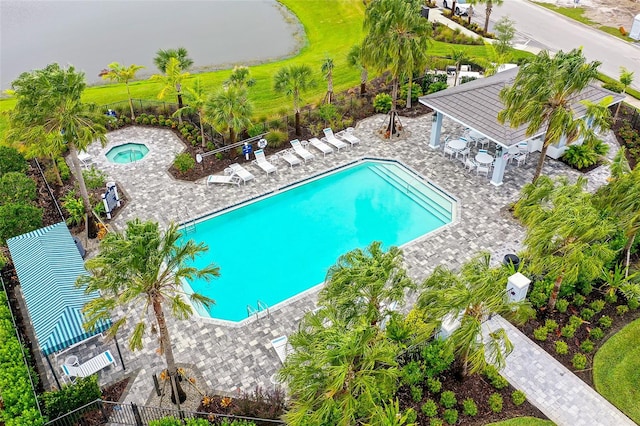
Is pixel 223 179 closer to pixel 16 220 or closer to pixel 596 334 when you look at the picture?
pixel 16 220

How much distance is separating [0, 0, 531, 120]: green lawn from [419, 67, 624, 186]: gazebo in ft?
30.3

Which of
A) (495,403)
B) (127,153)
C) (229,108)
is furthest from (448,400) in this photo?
(127,153)

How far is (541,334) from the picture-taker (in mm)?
18562

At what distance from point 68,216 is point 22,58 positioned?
2563cm

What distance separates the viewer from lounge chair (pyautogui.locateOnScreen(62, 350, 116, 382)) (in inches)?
670

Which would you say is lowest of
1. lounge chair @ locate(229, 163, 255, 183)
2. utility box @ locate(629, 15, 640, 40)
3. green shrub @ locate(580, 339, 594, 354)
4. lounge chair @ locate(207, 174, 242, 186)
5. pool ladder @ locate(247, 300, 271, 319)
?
pool ladder @ locate(247, 300, 271, 319)

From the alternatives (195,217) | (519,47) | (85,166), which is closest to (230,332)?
(195,217)

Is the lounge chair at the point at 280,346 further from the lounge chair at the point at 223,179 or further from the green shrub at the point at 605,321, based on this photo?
the green shrub at the point at 605,321

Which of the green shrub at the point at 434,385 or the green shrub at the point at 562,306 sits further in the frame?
the green shrub at the point at 562,306

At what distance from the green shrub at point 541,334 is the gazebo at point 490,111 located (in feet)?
29.3

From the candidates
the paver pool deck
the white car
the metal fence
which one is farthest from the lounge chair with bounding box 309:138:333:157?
the white car

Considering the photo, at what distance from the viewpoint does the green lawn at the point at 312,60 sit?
34.6 m

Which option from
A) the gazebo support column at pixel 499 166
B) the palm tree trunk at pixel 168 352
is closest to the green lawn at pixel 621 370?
the gazebo support column at pixel 499 166

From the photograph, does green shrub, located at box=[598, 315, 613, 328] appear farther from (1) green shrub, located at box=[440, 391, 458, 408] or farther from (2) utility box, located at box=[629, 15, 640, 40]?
(2) utility box, located at box=[629, 15, 640, 40]
